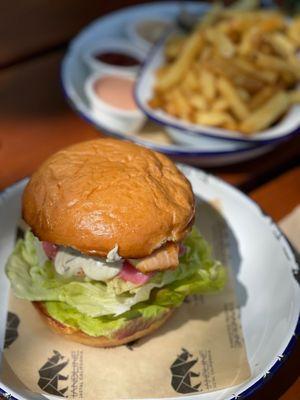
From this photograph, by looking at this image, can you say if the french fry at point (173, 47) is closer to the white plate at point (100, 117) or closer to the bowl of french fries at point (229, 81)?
the bowl of french fries at point (229, 81)

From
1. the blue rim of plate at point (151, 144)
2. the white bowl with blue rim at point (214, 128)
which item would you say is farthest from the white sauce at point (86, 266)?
the white bowl with blue rim at point (214, 128)

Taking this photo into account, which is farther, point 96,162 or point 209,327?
point 209,327

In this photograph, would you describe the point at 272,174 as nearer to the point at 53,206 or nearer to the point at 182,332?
the point at 182,332

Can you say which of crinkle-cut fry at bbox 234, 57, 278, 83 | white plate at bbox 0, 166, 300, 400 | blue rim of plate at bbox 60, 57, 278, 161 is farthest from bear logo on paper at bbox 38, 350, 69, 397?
crinkle-cut fry at bbox 234, 57, 278, 83

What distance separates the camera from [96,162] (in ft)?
4.87

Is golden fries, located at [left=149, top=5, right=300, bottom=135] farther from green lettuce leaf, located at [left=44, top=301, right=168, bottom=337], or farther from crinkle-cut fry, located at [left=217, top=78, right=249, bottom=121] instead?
green lettuce leaf, located at [left=44, top=301, right=168, bottom=337]

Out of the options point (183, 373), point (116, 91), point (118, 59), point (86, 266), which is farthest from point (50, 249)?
point (118, 59)

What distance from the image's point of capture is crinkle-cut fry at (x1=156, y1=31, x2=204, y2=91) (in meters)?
2.27

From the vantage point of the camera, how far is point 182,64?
2314mm

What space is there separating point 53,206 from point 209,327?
549mm

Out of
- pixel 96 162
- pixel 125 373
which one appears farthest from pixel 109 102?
pixel 125 373

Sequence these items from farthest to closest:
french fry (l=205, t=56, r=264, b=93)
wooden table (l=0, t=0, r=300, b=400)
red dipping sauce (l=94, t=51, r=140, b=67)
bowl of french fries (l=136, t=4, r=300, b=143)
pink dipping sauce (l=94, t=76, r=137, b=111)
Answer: red dipping sauce (l=94, t=51, r=140, b=67) → pink dipping sauce (l=94, t=76, r=137, b=111) → french fry (l=205, t=56, r=264, b=93) → bowl of french fries (l=136, t=4, r=300, b=143) → wooden table (l=0, t=0, r=300, b=400)

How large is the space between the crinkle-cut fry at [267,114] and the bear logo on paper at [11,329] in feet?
3.40

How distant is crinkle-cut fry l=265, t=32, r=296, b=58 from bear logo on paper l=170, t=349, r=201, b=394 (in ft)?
4.71
